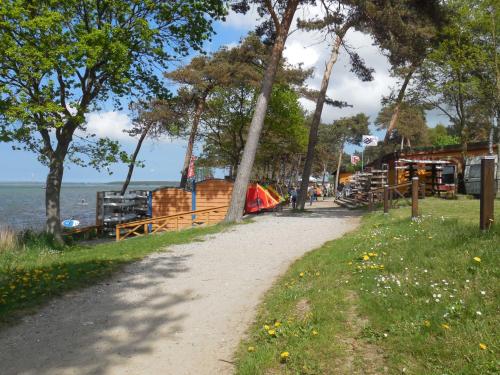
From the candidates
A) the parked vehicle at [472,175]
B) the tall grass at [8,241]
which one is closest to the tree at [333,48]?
the parked vehicle at [472,175]

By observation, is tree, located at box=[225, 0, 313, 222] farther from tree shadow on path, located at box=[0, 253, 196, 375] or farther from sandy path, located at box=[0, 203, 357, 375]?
tree shadow on path, located at box=[0, 253, 196, 375]

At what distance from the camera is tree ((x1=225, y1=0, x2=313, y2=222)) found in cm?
1738

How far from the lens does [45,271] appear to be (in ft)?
27.9

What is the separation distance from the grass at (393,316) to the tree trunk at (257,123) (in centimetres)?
1058

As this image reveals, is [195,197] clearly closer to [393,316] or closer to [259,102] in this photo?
[259,102]

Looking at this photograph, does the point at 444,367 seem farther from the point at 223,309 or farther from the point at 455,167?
the point at 455,167

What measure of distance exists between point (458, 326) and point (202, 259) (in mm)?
6971

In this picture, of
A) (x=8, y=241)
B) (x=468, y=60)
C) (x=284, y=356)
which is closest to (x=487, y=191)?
(x=284, y=356)

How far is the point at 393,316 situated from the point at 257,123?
1341 cm

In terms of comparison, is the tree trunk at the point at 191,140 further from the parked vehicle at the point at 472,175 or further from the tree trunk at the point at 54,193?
the parked vehicle at the point at 472,175

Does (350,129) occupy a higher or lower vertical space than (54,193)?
higher

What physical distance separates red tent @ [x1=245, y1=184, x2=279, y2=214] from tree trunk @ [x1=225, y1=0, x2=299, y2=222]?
18.5 feet

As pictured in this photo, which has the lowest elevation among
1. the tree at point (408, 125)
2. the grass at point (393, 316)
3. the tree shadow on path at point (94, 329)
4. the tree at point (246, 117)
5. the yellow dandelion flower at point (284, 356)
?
the tree shadow on path at point (94, 329)

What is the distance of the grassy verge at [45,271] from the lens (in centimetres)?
666
